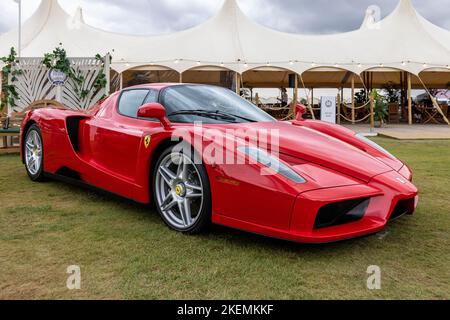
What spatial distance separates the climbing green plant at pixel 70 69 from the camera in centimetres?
898

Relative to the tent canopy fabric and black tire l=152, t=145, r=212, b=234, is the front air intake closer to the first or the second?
black tire l=152, t=145, r=212, b=234

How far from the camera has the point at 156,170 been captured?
287 cm

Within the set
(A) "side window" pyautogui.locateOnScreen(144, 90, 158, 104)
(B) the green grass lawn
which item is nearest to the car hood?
(B) the green grass lawn

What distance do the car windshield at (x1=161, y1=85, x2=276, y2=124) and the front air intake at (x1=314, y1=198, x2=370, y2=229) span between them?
114 cm

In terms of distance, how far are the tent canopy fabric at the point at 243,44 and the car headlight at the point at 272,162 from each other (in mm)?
14252

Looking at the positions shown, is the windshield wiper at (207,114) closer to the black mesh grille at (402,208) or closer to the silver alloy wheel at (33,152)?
the black mesh grille at (402,208)

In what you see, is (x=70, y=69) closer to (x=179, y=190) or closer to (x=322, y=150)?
(x=179, y=190)

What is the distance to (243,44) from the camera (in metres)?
17.5

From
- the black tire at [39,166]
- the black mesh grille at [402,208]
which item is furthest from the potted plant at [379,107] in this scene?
the black mesh grille at [402,208]

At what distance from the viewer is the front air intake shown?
221 centimetres

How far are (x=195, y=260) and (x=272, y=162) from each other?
0.70 meters

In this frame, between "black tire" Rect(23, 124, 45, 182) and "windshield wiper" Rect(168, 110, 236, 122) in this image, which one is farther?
"black tire" Rect(23, 124, 45, 182)
